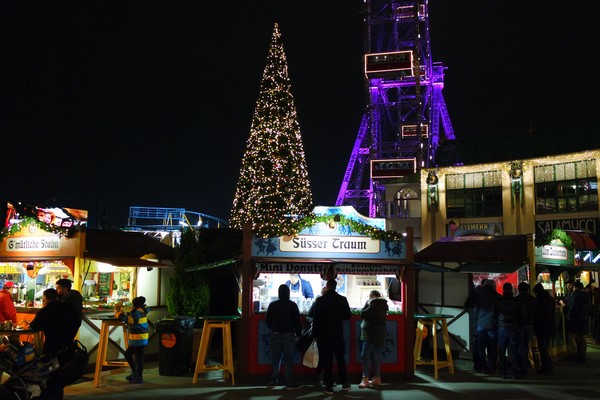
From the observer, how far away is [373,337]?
10344 mm

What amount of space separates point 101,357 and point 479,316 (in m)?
7.53

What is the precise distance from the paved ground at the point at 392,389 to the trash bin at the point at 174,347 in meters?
0.22

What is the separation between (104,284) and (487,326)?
33.4 feet

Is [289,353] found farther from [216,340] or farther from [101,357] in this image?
[216,340]

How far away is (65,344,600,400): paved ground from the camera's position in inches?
376

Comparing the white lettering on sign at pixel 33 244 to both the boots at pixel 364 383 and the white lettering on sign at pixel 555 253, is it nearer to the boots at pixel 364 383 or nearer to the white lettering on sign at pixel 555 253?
the boots at pixel 364 383

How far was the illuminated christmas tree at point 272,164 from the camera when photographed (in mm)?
22906

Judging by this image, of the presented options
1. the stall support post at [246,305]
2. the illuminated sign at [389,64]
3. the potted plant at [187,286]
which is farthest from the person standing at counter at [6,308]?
the illuminated sign at [389,64]

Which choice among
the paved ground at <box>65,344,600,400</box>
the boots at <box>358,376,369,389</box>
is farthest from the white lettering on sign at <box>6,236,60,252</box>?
the boots at <box>358,376,369,389</box>

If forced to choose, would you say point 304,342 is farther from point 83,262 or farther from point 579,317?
point 579,317

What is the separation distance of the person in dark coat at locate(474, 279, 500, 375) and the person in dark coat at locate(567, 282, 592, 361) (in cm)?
300

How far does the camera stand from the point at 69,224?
13688 millimetres

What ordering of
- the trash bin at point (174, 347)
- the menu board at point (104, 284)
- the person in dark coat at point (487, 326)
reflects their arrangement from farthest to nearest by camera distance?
the menu board at point (104, 284), the person in dark coat at point (487, 326), the trash bin at point (174, 347)

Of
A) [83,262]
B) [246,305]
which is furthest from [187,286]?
[246,305]
